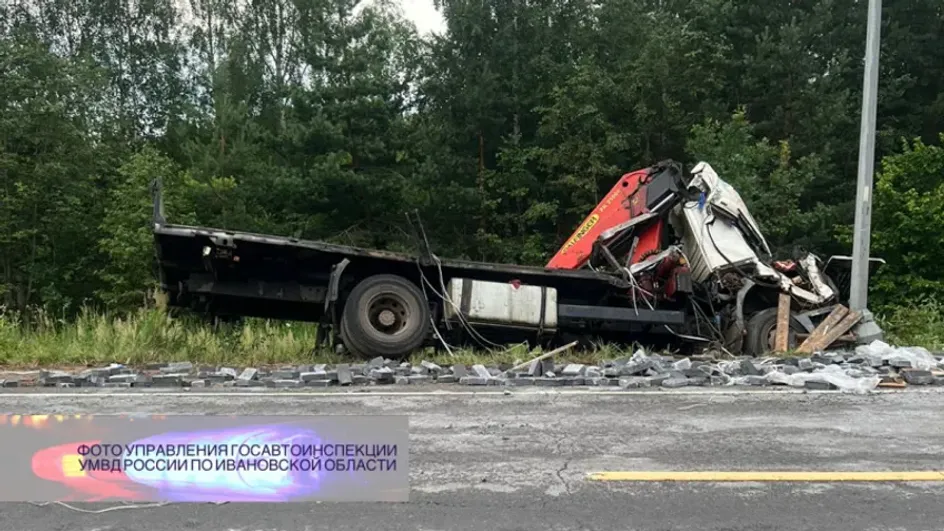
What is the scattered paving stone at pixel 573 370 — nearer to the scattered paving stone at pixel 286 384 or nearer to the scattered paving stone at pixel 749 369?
the scattered paving stone at pixel 749 369

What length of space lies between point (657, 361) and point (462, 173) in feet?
56.1

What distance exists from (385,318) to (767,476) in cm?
555

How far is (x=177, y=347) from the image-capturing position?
30.3 feet

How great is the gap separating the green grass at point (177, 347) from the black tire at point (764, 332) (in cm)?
162

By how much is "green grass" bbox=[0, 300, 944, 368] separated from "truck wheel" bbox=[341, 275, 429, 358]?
0.85 ft

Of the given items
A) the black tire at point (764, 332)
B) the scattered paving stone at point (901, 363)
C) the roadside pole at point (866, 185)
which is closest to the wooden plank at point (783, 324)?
the black tire at point (764, 332)

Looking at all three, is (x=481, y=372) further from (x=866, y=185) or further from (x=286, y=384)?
(x=866, y=185)

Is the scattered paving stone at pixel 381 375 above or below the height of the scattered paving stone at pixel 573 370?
below

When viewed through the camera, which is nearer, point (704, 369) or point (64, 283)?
point (704, 369)

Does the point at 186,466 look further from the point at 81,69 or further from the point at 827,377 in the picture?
the point at 81,69

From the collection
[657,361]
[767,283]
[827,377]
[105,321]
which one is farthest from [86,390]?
[767,283]

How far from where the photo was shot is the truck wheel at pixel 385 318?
8852 millimetres

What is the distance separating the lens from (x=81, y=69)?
87.2 feet

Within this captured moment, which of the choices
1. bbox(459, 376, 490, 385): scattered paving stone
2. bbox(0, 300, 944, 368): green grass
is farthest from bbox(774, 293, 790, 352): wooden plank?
bbox(459, 376, 490, 385): scattered paving stone
